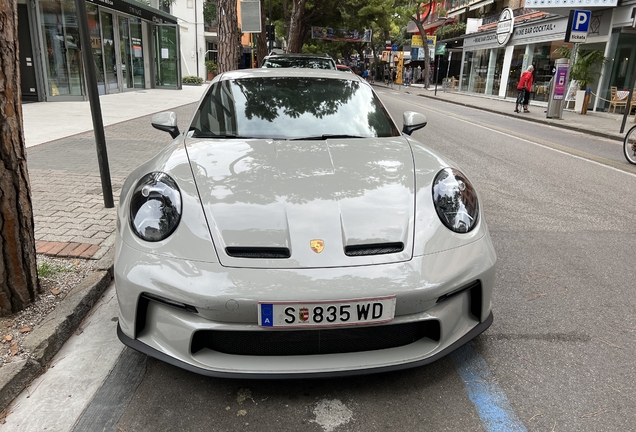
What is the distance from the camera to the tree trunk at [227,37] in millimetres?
11289

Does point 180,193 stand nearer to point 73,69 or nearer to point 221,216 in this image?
point 221,216

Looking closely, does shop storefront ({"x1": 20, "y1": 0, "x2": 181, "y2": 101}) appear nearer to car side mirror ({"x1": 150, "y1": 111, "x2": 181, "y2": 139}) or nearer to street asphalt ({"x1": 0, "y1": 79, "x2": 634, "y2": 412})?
street asphalt ({"x1": 0, "y1": 79, "x2": 634, "y2": 412})

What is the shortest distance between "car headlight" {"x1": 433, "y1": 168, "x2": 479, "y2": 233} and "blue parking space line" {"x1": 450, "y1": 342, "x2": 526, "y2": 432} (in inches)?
26.9

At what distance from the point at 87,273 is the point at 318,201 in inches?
74.0

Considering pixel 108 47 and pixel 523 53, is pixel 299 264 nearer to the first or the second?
pixel 108 47

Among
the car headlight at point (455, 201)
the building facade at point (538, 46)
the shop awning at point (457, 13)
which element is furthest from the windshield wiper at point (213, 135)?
the shop awning at point (457, 13)

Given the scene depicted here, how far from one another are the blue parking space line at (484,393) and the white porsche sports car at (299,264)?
27 centimetres

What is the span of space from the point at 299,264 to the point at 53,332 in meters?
1.46

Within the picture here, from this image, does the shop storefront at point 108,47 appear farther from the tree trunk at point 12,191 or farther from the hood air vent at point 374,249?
the hood air vent at point 374,249

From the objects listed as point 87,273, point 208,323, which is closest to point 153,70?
point 87,273

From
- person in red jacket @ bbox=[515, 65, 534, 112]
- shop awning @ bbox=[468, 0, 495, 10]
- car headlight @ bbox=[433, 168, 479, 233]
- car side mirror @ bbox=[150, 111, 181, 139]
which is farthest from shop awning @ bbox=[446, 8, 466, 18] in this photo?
car headlight @ bbox=[433, 168, 479, 233]

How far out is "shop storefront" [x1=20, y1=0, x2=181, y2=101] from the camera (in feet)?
46.8

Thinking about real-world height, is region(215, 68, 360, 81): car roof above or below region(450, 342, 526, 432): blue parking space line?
above

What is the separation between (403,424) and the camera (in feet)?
6.39
